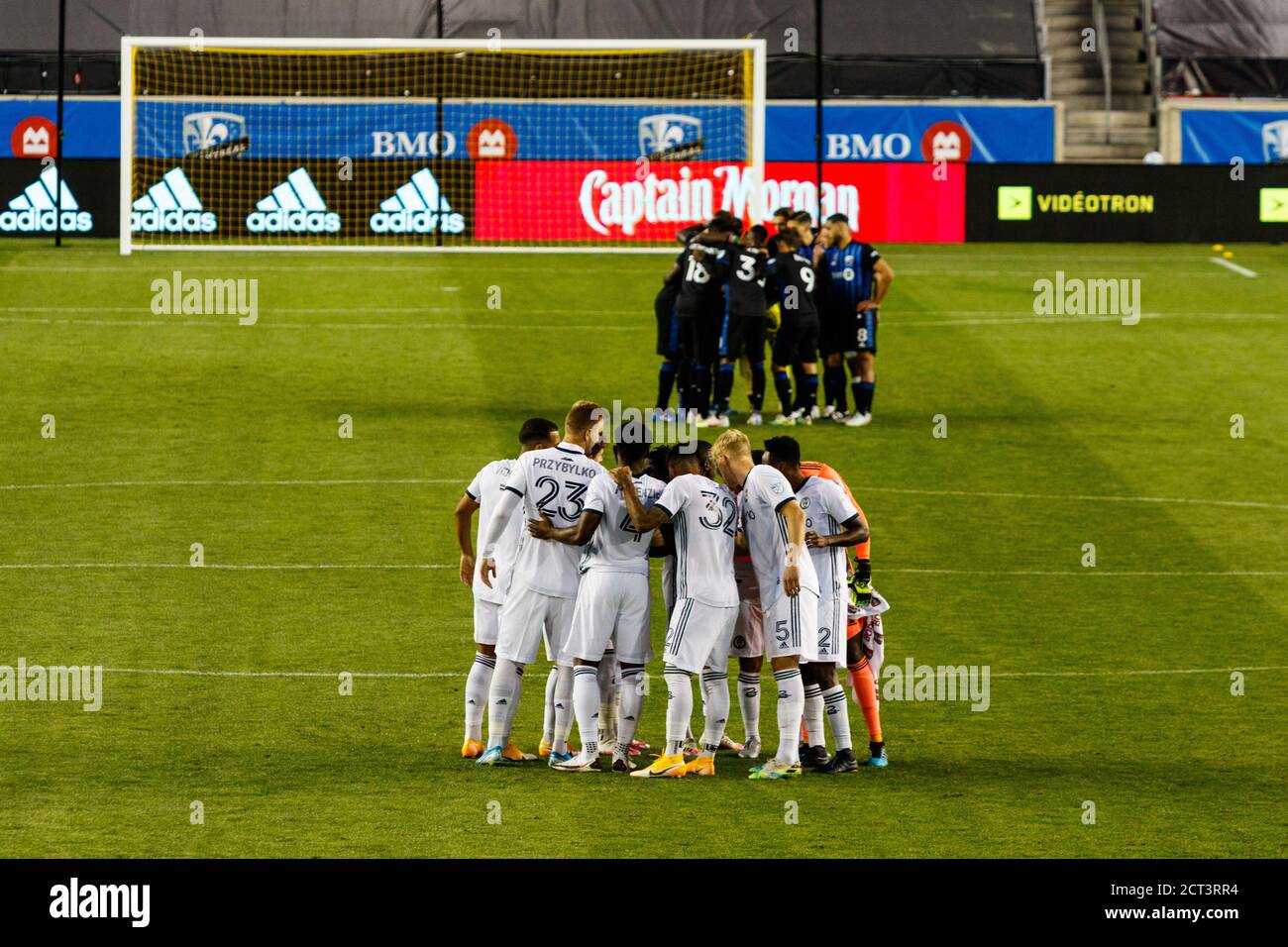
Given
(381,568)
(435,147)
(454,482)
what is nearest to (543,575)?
(381,568)

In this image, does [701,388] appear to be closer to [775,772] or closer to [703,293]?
[703,293]

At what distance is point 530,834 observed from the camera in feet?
38.6

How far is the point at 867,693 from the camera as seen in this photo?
1366 cm

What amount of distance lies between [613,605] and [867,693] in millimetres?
1705

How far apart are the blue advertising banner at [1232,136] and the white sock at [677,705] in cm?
3639

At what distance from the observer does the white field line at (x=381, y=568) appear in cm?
1925

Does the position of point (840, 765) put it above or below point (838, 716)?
below

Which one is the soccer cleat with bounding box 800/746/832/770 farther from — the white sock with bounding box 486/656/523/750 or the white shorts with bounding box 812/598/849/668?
the white sock with bounding box 486/656/523/750

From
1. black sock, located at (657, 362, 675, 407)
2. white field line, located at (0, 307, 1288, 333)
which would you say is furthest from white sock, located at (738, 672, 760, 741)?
white field line, located at (0, 307, 1288, 333)

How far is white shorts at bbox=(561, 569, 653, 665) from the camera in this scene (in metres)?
13.2

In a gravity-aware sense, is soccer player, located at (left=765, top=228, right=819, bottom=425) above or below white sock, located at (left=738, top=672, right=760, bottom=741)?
above

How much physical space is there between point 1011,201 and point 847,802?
29.9m

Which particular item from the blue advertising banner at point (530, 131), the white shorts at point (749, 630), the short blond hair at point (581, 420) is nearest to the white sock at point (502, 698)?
the white shorts at point (749, 630)

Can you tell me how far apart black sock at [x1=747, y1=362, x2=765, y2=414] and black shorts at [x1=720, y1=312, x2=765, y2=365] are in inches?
4.4
